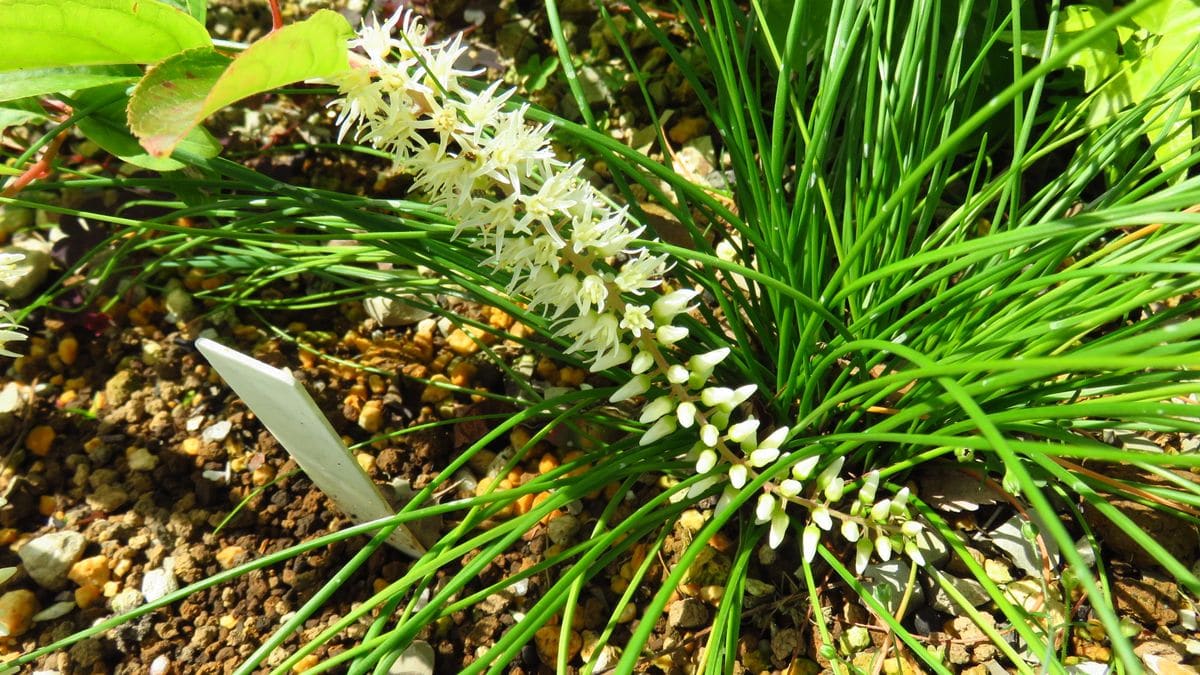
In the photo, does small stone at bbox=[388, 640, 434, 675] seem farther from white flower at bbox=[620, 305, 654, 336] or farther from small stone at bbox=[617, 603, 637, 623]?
white flower at bbox=[620, 305, 654, 336]

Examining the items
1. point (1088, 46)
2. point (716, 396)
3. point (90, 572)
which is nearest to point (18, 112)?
point (90, 572)

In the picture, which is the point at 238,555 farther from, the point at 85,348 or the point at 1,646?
the point at 85,348

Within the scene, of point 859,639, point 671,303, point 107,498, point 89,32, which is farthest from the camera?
point 107,498

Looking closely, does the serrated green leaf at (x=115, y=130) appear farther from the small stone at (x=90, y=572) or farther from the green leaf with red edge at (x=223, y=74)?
the small stone at (x=90, y=572)

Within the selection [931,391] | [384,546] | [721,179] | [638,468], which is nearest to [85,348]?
[384,546]

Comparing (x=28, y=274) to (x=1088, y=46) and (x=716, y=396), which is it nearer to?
(x=716, y=396)

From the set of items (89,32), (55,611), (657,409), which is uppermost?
(89,32)
